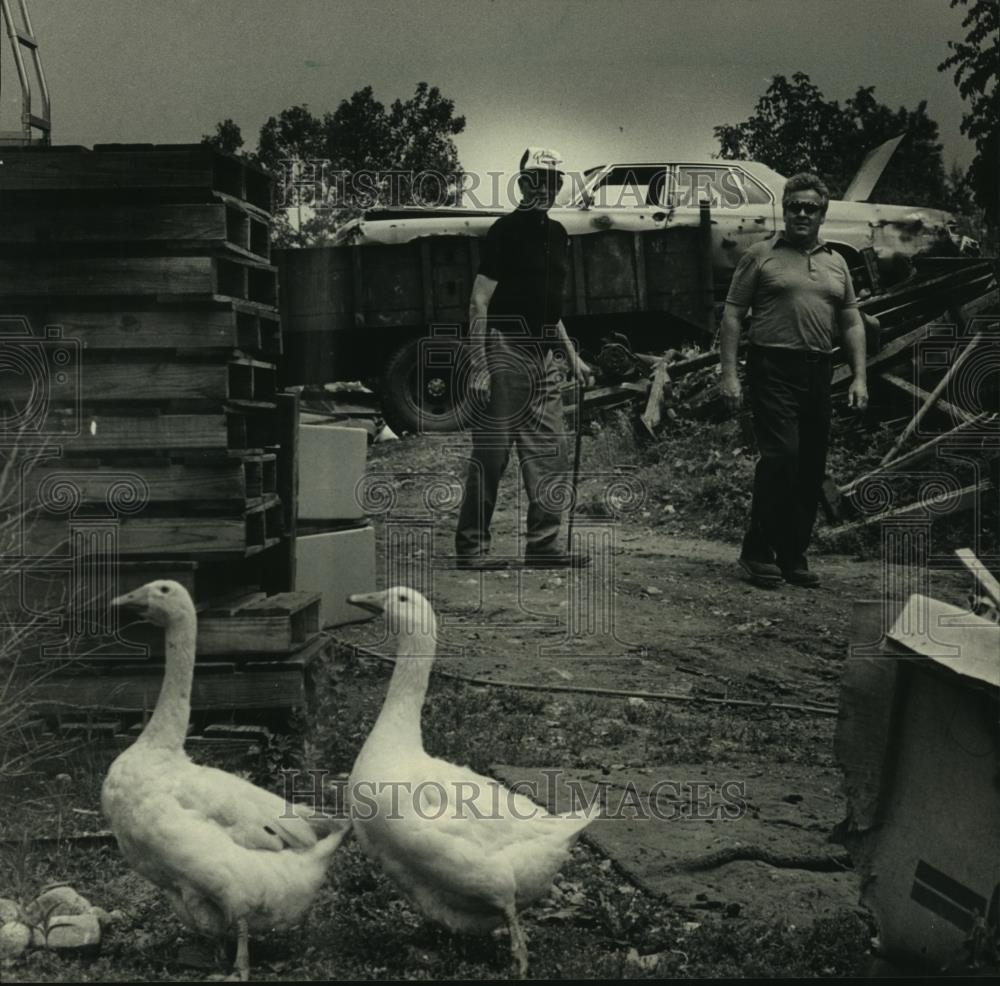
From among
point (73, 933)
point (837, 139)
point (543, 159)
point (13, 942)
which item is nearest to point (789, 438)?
point (837, 139)

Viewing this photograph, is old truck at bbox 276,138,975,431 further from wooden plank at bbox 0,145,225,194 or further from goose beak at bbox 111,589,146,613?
goose beak at bbox 111,589,146,613

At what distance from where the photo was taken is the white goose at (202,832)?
3.25 m

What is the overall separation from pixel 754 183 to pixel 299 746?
2.24 meters

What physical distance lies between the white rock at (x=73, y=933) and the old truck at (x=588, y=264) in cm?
169

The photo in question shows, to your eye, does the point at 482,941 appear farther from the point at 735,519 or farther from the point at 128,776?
the point at 735,519

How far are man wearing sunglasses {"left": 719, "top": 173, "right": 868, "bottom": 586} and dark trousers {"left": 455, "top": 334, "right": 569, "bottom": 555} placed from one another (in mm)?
597

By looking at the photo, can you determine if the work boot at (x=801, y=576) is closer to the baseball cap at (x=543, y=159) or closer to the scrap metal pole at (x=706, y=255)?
the scrap metal pole at (x=706, y=255)

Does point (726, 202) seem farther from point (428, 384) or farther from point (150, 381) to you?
point (150, 381)

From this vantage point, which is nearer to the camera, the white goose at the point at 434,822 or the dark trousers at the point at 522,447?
the white goose at the point at 434,822

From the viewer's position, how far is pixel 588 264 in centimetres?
396

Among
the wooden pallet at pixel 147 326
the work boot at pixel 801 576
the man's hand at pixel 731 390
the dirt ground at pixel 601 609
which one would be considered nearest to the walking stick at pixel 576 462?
the dirt ground at pixel 601 609

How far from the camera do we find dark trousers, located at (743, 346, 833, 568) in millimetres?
4051

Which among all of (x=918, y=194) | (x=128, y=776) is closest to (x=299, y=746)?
(x=128, y=776)

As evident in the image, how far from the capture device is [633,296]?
4.01m
